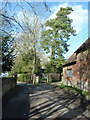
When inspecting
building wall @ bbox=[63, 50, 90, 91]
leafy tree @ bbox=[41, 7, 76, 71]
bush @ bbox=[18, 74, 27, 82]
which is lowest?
bush @ bbox=[18, 74, 27, 82]

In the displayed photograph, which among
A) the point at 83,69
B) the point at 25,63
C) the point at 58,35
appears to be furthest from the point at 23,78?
the point at 83,69

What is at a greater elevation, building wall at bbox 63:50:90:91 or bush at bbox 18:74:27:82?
building wall at bbox 63:50:90:91

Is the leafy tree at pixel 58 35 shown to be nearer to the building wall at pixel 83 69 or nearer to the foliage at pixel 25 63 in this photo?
the foliage at pixel 25 63

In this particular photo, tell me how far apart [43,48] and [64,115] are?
920 inches

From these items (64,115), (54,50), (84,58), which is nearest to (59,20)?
(54,50)

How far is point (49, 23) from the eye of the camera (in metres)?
27.4

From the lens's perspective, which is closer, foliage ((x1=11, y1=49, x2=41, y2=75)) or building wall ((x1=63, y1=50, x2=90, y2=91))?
building wall ((x1=63, y1=50, x2=90, y2=91))

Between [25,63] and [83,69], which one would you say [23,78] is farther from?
[83,69]

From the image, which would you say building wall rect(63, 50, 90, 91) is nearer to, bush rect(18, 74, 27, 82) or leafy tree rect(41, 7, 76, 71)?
leafy tree rect(41, 7, 76, 71)

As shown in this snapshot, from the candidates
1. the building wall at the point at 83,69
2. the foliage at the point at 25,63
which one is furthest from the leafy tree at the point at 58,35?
the building wall at the point at 83,69

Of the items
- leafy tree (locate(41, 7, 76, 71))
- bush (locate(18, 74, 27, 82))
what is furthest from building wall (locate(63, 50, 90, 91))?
bush (locate(18, 74, 27, 82))

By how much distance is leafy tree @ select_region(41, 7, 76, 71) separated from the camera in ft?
83.3

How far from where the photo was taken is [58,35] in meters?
→ 26.3

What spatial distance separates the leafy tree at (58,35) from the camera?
83.3 ft
